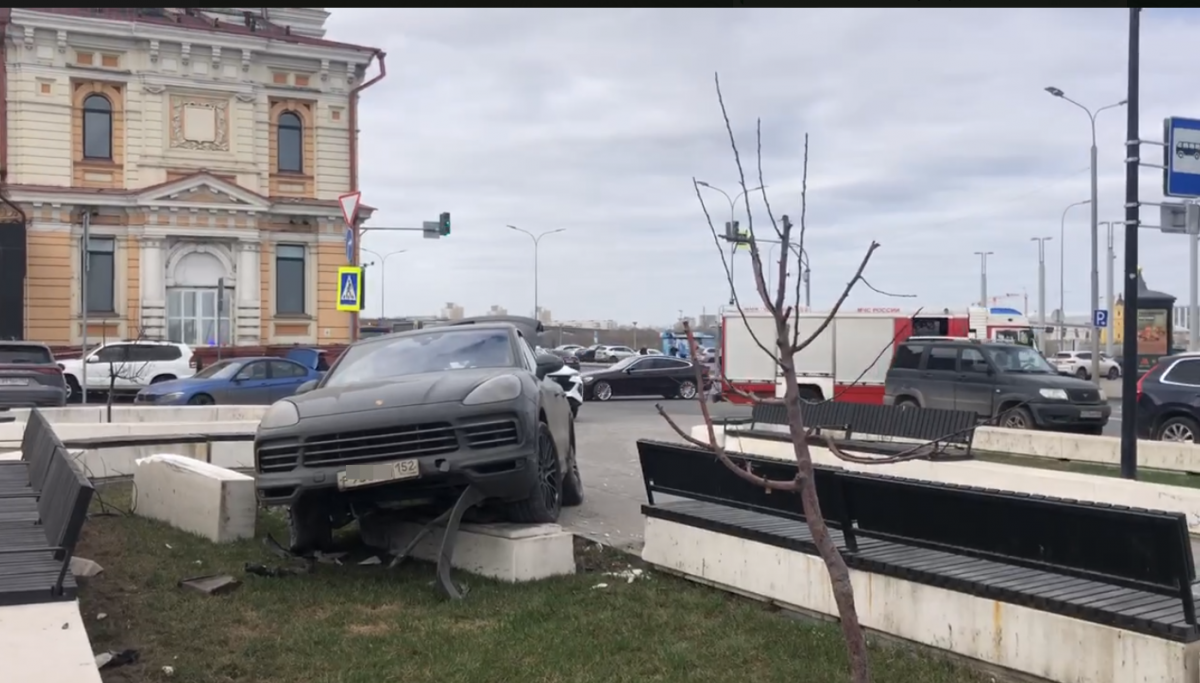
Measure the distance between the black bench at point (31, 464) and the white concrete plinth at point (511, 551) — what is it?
2.54m

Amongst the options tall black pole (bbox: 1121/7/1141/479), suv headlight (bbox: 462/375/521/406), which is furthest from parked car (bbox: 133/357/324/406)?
tall black pole (bbox: 1121/7/1141/479)

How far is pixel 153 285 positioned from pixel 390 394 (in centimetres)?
3207

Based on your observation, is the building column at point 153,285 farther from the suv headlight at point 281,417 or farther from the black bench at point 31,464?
the suv headlight at point 281,417

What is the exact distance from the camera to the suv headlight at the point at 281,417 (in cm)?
740

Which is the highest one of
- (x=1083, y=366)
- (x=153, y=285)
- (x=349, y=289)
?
(x=153, y=285)

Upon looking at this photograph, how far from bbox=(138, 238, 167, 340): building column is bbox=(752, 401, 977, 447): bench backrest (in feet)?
87.0

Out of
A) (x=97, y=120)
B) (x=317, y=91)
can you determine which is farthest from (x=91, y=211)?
(x=317, y=91)

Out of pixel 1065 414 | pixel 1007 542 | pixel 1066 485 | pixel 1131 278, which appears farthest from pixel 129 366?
pixel 1007 542

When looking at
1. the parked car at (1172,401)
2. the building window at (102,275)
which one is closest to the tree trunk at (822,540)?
the parked car at (1172,401)

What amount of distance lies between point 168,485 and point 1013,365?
1466 centimetres

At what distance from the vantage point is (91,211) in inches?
1425

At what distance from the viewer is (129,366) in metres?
29.6

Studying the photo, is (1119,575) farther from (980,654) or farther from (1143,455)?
(1143,455)

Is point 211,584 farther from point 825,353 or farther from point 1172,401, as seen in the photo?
point 825,353
